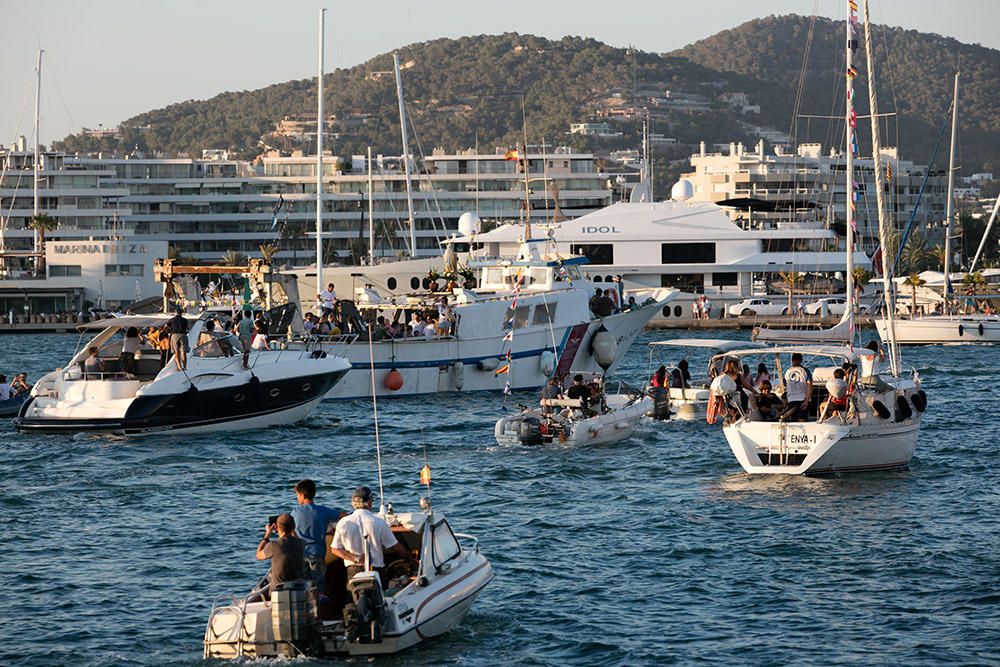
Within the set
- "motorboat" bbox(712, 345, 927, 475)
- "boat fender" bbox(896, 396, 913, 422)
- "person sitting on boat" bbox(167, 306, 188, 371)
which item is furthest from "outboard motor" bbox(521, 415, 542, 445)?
"person sitting on boat" bbox(167, 306, 188, 371)

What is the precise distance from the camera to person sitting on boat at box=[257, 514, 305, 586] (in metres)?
15.7

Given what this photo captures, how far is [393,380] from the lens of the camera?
4584 cm

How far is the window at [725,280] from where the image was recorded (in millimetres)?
94750

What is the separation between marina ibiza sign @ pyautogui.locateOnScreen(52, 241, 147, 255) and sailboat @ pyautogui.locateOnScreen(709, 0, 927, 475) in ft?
307

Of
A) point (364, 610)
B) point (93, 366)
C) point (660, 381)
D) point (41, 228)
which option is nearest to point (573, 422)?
point (660, 381)

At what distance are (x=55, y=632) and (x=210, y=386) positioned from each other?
17489 mm

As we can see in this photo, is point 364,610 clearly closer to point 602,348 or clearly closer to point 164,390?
point 164,390

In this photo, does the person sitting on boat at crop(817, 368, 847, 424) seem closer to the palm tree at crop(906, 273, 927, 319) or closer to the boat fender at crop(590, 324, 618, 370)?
the boat fender at crop(590, 324, 618, 370)

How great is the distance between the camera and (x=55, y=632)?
1823 cm

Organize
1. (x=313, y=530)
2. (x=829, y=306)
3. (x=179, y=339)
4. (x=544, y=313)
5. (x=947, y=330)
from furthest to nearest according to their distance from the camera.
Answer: (x=829, y=306) < (x=947, y=330) < (x=544, y=313) < (x=179, y=339) < (x=313, y=530)

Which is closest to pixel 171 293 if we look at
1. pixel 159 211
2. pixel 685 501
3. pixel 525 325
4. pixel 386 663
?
pixel 525 325

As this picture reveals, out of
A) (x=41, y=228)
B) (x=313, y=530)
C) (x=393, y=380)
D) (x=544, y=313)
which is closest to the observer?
(x=313, y=530)

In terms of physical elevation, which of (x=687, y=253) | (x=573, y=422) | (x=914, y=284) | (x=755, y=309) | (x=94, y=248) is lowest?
(x=755, y=309)

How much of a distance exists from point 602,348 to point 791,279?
4409 cm
